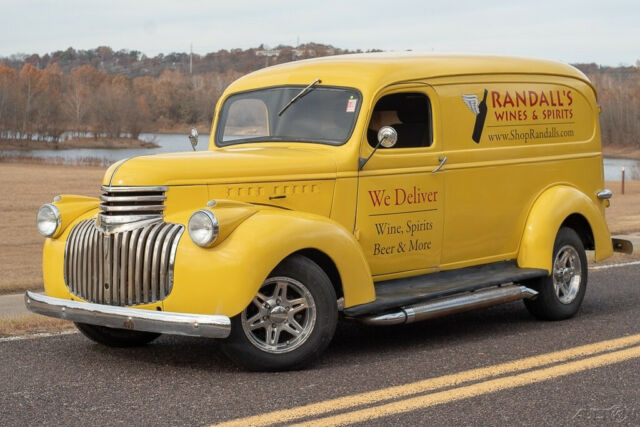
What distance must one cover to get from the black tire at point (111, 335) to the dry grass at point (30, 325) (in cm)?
74

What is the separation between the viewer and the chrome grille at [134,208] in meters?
6.29

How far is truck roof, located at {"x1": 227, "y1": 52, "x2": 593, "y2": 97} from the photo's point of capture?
7531mm

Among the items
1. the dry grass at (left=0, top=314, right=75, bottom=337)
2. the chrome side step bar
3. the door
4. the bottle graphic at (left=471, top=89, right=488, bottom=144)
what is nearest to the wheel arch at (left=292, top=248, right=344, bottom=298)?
the chrome side step bar

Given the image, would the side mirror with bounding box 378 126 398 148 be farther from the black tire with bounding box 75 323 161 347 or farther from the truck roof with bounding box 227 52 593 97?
the black tire with bounding box 75 323 161 347

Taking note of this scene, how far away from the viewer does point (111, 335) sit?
23.3 feet

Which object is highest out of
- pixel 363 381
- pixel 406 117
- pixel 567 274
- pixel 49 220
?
pixel 406 117

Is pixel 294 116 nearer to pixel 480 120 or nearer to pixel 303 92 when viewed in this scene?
pixel 303 92

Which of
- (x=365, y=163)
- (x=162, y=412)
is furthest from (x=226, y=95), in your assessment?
(x=162, y=412)

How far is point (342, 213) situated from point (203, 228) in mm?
1316

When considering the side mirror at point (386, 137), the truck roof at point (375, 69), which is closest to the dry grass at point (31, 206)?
the truck roof at point (375, 69)

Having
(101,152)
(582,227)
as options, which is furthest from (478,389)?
(101,152)

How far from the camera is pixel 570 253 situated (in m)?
8.65

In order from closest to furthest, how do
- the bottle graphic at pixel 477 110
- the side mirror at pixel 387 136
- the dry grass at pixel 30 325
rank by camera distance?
the side mirror at pixel 387 136
the dry grass at pixel 30 325
the bottle graphic at pixel 477 110

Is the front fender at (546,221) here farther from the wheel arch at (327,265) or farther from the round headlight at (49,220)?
the round headlight at (49,220)
